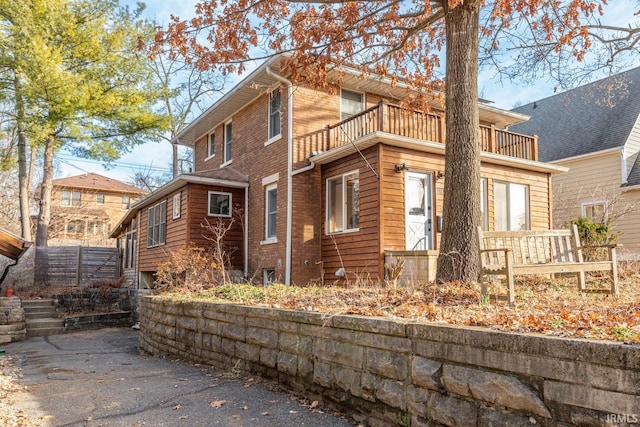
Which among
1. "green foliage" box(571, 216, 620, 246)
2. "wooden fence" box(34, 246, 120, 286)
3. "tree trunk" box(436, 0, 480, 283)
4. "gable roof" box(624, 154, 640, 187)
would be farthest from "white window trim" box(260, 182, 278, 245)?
"gable roof" box(624, 154, 640, 187)

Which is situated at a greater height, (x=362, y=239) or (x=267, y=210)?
(x=267, y=210)

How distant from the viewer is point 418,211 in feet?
38.1

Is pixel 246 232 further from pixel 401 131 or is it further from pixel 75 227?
pixel 75 227

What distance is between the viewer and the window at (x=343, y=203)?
11930 millimetres

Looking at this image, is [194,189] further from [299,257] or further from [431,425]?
[431,425]

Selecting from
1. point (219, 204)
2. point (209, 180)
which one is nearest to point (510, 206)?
point (219, 204)

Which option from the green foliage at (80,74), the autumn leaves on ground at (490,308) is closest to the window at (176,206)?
the green foliage at (80,74)

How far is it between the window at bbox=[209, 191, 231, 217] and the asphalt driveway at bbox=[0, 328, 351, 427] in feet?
23.1

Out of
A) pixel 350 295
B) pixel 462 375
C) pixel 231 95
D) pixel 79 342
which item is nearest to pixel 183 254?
pixel 79 342

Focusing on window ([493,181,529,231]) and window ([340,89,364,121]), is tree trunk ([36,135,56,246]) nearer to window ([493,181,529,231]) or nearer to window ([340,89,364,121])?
window ([340,89,364,121])

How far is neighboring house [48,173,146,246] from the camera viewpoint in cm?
3541

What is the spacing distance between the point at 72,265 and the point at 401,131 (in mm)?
15952

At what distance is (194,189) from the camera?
14.3 m

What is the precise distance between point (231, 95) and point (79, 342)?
26.3ft
